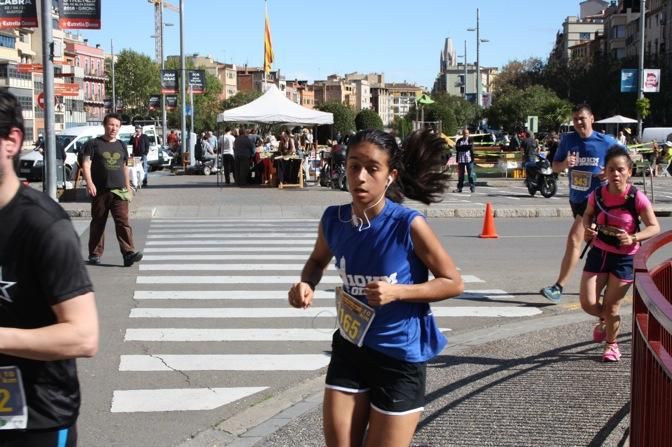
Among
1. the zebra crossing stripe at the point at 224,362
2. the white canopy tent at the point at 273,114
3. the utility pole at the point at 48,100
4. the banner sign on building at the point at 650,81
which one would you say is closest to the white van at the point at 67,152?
the white canopy tent at the point at 273,114

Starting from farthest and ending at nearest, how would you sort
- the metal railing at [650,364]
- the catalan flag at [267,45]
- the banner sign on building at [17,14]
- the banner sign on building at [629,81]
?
the banner sign on building at [629,81], the catalan flag at [267,45], the banner sign on building at [17,14], the metal railing at [650,364]

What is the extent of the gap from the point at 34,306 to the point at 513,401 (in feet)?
13.3

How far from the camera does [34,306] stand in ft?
9.43

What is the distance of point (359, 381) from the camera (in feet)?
13.3

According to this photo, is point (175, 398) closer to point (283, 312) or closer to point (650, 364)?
point (283, 312)

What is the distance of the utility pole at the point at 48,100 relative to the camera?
65.9ft

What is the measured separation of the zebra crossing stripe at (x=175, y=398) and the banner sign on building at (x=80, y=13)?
632 inches

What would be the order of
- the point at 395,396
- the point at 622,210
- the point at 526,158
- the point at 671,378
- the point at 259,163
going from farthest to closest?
the point at 526,158 < the point at 259,163 < the point at 622,210 < the point at 395,396 < the point at 671,378

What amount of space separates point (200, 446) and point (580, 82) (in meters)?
91.4

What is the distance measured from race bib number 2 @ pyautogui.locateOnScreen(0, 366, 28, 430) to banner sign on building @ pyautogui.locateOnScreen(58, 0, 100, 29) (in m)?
19.7

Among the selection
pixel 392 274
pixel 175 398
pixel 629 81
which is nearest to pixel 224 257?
pixel 175 398

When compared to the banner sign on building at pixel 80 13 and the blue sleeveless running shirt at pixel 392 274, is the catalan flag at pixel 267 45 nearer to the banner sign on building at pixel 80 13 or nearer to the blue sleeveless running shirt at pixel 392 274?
the banner sign on building at pixel 80 13

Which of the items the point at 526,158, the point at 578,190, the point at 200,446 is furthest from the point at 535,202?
the point at 200,446

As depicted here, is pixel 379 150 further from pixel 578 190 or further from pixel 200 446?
pixel 578 190
